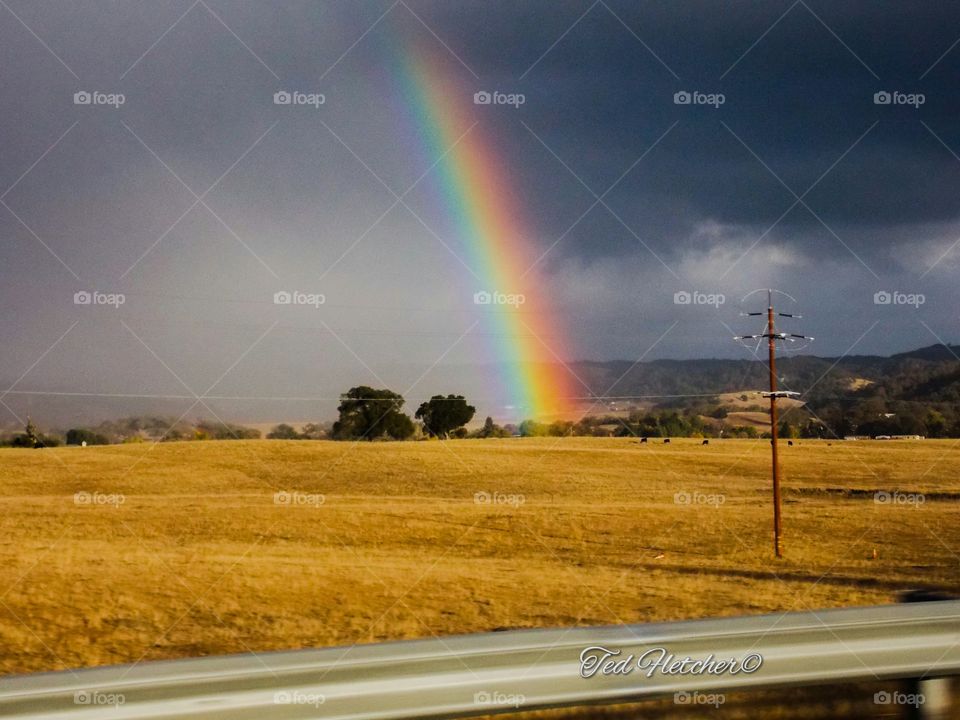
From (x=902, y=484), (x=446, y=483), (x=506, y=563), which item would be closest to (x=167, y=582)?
(x=506, y=563)

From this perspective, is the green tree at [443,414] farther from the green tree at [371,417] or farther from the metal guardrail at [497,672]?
the metal guardrail at [497,672]

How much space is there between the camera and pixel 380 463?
186 feet

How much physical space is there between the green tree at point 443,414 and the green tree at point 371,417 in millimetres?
1248

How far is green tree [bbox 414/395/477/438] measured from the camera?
232 ft

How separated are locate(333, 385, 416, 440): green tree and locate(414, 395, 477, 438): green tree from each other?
1.25 m

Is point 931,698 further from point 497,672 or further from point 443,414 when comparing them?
point 443,414

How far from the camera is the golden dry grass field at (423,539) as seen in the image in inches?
635

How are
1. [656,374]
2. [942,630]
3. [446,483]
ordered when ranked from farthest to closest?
1. [656,374]
2. [446,483]
3. [942,630]

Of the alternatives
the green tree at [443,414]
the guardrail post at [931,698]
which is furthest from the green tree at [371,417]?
the guardrail post at [931,698]

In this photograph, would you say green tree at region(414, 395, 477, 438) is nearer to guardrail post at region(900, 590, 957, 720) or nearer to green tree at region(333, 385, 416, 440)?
green tree at region(333, 385, 416, 440)

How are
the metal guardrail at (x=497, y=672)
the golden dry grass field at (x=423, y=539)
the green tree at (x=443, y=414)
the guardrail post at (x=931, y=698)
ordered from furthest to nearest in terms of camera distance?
the green tree at (x=443, y=414), the golden dry grass field at (x=423, y=539), the guardrail post at (x=931, y=698), the metal guardrail at (x=497, y=672)

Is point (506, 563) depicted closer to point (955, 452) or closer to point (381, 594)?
point (381, 594)

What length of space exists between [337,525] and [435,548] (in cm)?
602

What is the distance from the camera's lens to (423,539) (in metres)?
36.4
